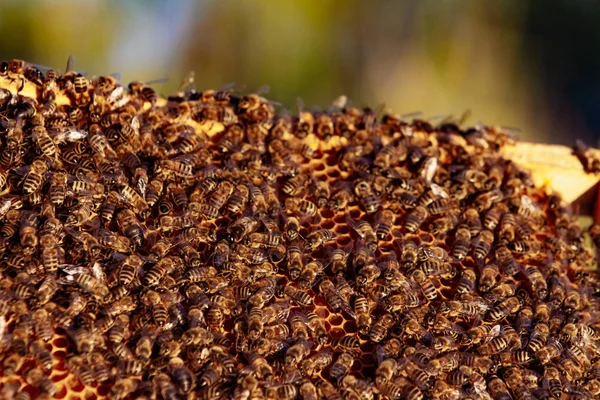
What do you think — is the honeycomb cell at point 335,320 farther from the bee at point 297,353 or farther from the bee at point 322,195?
the bee at point 322,195

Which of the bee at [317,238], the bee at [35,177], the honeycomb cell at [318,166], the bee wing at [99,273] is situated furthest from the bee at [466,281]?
the bee at [35,177]

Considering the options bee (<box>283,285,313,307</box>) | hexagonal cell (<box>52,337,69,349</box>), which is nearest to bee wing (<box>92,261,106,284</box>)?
hexagonal cell (<box>52,337,69,349</box>)

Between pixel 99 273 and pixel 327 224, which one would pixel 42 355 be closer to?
pixel 99 273

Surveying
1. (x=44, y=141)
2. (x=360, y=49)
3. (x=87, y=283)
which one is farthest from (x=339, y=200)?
(x=360, y=49)

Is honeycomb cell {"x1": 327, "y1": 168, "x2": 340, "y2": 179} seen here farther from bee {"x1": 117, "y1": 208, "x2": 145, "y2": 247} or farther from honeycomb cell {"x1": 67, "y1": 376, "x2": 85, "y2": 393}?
honeycomb cell {"x1": 67, "y1": 376, "x2": 85, "y2": 393}

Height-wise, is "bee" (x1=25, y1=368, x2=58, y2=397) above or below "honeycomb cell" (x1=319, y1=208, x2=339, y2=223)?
below

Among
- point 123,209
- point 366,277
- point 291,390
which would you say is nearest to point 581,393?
point 366,277
